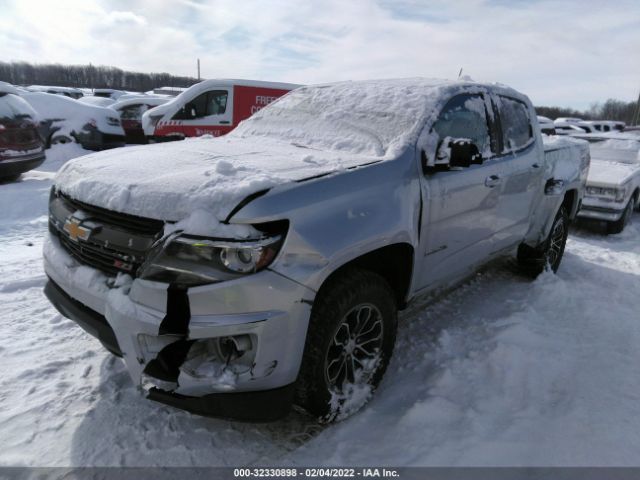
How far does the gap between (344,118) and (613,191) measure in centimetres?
570

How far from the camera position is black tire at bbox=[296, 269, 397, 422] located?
210 cm

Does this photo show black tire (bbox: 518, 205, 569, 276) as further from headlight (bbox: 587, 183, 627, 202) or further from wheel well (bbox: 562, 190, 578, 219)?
headlight (bbox: 587, 183, 627, 202)

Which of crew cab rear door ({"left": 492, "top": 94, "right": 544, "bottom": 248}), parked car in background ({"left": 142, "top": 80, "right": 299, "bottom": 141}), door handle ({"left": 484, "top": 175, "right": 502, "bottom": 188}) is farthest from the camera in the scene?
parked car in background ({"left": 142, "top": 80, "right": 299, "bottom": 141})

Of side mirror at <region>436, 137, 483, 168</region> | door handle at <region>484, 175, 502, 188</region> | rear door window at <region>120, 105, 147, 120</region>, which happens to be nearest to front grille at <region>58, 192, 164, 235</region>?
side mirror at <region>436, 137, 483, 168</region>

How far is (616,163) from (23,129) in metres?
10.2

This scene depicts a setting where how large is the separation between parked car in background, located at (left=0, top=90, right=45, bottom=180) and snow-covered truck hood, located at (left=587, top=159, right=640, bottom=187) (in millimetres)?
8910

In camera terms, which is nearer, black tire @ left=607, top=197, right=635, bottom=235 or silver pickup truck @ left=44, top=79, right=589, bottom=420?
silver pickup truck @ left=44, top=79, right=589, bottom=420

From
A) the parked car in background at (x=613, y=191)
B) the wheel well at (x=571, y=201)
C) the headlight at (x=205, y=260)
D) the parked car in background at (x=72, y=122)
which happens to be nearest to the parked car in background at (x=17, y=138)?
the parked car in background at (x=72, y=122)

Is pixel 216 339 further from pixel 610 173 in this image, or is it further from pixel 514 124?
pixel 610 173

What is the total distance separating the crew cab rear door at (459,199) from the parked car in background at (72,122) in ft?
32.3

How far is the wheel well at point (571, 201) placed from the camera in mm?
4852

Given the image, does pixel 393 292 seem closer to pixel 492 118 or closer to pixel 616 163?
pixel 492 118

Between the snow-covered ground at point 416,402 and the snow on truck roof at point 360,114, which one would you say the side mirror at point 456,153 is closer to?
the snow on truck roof at point 360,114

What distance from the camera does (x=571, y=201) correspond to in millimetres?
4949
